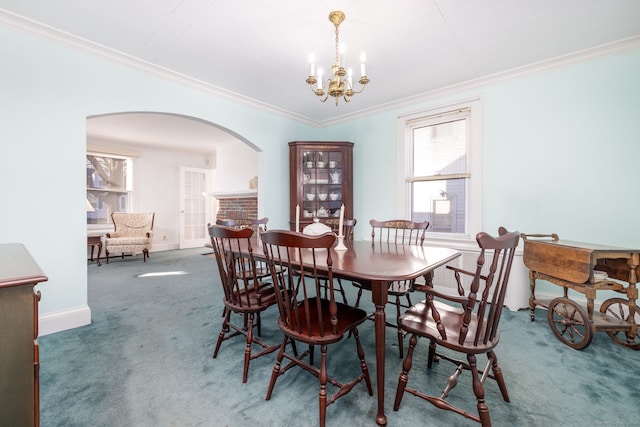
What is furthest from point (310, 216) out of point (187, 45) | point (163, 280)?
point (187, 45)

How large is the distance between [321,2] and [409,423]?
2728 millimetres

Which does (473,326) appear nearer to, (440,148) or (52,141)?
(440,148)

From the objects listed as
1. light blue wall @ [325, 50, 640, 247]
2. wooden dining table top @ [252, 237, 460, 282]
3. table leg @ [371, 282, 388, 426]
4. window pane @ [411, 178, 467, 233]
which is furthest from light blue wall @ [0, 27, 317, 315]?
light blue wall @ [325, 50, 640, 247]

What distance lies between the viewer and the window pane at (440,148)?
11.8ft

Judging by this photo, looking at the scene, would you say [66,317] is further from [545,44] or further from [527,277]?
[545,44]

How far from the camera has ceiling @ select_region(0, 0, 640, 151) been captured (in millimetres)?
2104

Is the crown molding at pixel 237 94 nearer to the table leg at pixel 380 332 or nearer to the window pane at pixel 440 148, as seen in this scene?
the window pane at pixel 440 148

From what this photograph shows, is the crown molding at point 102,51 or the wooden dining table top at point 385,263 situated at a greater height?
the crown molding at point 102,51

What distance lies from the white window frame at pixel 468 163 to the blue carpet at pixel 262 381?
1179 millimetres

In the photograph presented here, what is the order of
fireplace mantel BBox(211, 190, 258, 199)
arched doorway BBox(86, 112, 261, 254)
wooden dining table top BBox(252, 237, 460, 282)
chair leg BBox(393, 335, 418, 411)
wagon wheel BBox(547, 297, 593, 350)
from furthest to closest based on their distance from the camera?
fireplace mantel BBox(211, 190, 258, 199) → arched doorway BBox(86, 112, 261, 254) → wagon wheel BBox(547, 297, 593, 350) → chair leg BBox(393, 335, 418, 411) → wooden dining table top BBox(252, 237, 460, 282)

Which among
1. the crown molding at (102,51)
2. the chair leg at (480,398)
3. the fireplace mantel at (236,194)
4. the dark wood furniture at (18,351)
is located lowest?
the chair leg at (480,398)

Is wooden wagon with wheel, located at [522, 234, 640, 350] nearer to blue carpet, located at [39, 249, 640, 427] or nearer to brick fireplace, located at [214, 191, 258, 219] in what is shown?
blue carpet, located at [39, 249, 640, 427]

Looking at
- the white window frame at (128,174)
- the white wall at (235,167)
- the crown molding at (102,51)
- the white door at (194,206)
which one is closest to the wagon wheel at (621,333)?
the crown molding at (102,51)

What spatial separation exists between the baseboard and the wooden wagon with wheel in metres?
4.13
